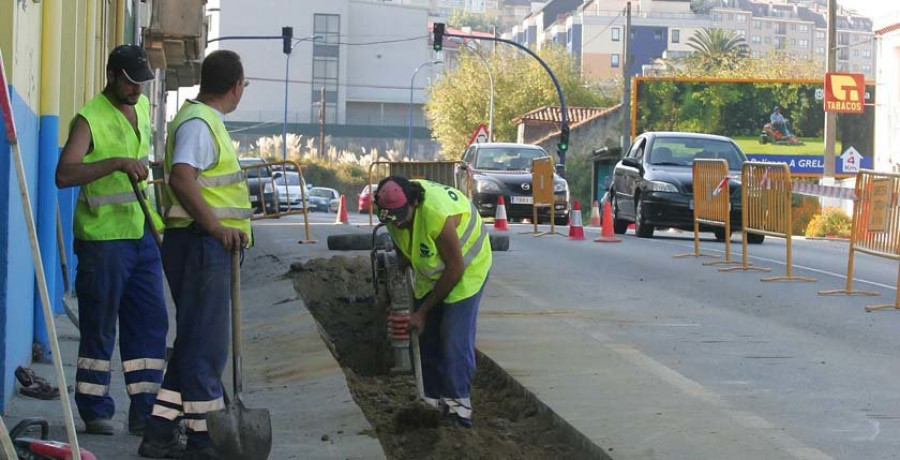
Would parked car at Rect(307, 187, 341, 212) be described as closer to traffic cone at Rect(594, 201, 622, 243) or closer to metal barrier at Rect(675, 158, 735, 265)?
traffic cone at Rect(594, 201, 622, 243)

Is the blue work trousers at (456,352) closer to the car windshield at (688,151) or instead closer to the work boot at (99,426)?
the work boot at (99,426)

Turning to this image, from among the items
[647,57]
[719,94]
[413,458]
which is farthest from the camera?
[647,57]

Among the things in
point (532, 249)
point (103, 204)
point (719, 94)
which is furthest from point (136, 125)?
point (719, 94)

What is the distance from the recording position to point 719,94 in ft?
181

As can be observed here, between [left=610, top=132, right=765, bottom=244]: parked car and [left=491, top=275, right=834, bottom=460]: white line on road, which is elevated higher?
[left=610, top=132, right=765, bottom=244]: parked car

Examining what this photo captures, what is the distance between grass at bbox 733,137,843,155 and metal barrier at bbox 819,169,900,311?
139 feet

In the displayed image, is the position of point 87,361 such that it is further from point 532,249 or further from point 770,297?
point 532,249

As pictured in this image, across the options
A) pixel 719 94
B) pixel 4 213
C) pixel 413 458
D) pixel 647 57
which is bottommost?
pixel 413 458

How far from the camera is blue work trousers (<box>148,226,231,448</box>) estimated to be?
6426 mm


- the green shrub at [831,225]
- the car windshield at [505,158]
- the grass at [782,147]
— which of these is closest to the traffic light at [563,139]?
the grass at [782,147]

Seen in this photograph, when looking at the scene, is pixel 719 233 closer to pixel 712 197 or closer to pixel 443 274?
pixel 712 197

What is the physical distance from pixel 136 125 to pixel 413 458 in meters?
2.13

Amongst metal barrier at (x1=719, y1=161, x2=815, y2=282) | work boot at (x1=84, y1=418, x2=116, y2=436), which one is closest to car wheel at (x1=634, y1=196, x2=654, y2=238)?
metal barrier at (x1=719, y1=161, x2=815, y2=282)

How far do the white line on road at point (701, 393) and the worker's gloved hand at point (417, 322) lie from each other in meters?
1.47
